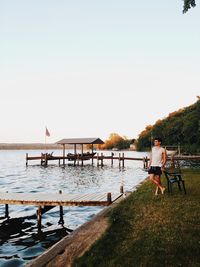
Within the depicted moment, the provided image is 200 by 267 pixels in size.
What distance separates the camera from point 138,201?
35.5ft

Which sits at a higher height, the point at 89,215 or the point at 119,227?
the point at 119,227

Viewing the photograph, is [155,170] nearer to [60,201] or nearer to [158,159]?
[158,159]

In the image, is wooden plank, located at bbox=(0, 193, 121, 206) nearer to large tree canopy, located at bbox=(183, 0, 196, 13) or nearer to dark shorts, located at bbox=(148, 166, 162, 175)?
dark shorts, located at bbox=(148, 166, 162, 175)

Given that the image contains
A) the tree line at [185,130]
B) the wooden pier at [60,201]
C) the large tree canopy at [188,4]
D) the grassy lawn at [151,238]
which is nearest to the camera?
the grassy lawn at [151,238]

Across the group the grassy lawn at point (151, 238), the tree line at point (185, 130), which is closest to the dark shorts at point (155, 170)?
the grassy lawn at point (151, 238)

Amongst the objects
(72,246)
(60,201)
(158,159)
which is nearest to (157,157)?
(158,159)

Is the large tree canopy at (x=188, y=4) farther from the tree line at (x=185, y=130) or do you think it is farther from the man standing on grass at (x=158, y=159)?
the tree line at (x=185, y=130)

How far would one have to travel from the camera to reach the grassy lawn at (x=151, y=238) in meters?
5.30

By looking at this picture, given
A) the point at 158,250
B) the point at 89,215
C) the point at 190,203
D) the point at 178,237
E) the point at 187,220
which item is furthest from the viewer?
the point at 89,215

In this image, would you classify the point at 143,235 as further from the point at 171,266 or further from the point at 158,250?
the point at 171,266

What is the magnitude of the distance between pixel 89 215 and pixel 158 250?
9.86 meters

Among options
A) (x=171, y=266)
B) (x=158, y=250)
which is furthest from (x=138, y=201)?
(x=171, y=266)

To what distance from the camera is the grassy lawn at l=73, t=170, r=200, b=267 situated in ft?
17.4

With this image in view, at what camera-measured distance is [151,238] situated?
20.7ft
